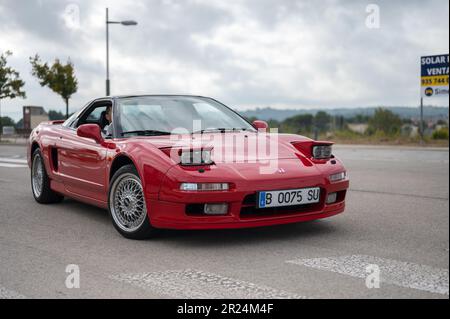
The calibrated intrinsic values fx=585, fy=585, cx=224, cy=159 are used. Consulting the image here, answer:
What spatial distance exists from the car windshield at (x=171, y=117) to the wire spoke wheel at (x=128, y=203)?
0.56 meters

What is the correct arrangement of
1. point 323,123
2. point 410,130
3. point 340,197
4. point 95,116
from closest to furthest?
point 340,197, point 95,116, point 410,130, point 323,123

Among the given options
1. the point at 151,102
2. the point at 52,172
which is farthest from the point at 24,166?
the point at 151,102

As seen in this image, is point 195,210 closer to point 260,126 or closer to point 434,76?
point 260,126

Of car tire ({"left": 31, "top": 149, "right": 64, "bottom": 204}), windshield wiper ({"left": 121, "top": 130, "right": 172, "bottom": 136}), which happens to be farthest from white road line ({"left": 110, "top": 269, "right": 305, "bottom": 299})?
car tire ({"left": 31, "top": 149, "right": 64, "bottom": 204})

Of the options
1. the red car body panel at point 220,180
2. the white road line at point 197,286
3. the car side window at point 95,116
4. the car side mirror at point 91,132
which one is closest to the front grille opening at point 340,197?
the red car body panel at point 220,180

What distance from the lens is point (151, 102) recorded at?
5844 millimetres

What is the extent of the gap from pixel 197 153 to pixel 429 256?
186 cm

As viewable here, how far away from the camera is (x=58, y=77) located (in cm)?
3562

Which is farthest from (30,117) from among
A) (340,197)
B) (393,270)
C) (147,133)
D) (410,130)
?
(393,270)

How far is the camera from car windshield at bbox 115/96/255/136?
18.0 feet

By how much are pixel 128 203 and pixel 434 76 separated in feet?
76.3

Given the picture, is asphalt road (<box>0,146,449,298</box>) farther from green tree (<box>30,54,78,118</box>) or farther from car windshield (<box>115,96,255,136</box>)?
green tree (<box>30,54,78,118</box>)

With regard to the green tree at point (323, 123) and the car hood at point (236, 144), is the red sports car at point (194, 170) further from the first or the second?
the green tree at point (323, 123)
